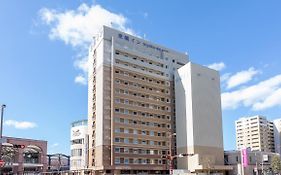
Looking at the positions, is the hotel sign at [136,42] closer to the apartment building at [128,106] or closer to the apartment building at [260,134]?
the apartment building at [128,106]

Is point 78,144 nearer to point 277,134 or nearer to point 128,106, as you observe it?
point 128,106

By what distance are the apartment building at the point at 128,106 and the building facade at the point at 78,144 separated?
1037 centimetres

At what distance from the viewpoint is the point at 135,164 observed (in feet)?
281

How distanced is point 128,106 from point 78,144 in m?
24.4

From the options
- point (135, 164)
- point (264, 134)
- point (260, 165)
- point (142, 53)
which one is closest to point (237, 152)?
point (260, 165)

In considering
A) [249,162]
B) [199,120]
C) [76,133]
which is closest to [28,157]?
[76,133]

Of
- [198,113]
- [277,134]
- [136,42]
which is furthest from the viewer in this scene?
[277,134]

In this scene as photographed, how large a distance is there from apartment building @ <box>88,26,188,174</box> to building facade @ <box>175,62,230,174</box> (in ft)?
12.7

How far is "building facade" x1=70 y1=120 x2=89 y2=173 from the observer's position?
98.6 m

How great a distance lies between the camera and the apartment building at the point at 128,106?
8412 cm

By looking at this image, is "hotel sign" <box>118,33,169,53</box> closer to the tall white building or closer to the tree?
the tree

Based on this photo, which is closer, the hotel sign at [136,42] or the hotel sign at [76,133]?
the hotel sign at [136,42]

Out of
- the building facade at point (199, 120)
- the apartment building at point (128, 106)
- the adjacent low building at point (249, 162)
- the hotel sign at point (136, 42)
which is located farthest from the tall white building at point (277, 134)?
the hotel sign at point (136, 42)

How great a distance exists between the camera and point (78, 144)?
102 m
